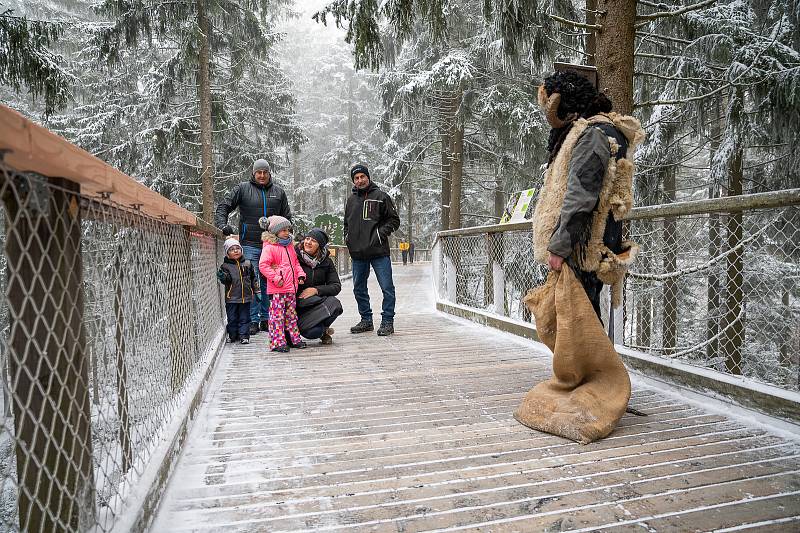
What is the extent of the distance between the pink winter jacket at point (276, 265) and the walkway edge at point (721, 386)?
3.03m

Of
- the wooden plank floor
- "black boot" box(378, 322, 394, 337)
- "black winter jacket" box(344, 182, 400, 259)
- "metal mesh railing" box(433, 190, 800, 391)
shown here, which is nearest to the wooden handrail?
the wooden plank floor

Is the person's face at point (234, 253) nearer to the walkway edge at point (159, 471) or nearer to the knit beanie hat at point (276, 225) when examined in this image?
the knit beanie hat at point (276, 225)

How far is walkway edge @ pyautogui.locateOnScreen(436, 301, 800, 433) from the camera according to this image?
2523 mm

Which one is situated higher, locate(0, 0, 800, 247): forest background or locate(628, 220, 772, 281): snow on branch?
locate(0, 0, 800, 247): forest background

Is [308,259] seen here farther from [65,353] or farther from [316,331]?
[65,353]

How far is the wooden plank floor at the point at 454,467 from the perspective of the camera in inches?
70.1

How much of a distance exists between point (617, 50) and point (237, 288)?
4234 mm

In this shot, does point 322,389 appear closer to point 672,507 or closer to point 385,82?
point 672,507

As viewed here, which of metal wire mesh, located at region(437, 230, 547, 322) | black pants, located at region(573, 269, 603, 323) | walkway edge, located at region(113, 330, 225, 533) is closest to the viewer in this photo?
walkway edge, located at region(113, 330, 225, 533)

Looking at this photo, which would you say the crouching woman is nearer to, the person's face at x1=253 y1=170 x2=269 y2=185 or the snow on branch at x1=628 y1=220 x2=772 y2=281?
the person's face at x1=253 y1=170 x2=269 y2=185

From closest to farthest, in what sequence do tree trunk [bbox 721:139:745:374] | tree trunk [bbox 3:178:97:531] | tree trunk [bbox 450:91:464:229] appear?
tree trunk [bbox 3:178:97:531]
tree trunk [bbox 721:139:745:374]
tree trunk [bbox 450:91:464:229]

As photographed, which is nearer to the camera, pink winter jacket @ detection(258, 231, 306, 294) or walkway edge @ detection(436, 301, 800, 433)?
walkway edge @ detection(436, 301, 800, 433)

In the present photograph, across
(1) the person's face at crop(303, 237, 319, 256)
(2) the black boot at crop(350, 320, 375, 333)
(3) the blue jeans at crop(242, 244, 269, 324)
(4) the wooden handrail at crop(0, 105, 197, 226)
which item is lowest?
(2) the black boot at crop(350, 320, 375, 333)

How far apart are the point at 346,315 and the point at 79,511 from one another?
271 inches
